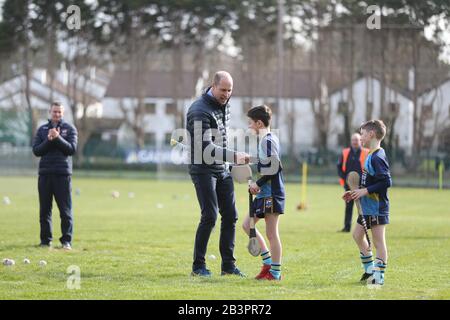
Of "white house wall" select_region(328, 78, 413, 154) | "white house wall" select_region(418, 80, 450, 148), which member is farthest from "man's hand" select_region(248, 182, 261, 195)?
"white house wall" select_region(328, 78, 413, 154)

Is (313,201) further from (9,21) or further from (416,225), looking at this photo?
(9,21)

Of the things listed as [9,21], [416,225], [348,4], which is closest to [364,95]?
[348,4]

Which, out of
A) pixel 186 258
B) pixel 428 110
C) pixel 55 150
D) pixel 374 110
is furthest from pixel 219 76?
pixel 374 110

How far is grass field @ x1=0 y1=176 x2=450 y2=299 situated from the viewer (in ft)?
30.2

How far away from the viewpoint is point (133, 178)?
50094 mm

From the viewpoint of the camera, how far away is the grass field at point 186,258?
30.2ft

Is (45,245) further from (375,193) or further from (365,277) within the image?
(375,193)

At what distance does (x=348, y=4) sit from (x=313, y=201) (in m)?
19.1

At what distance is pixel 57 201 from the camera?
553 inches

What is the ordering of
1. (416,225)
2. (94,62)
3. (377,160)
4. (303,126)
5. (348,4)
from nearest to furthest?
1. (377,160)
2. (416,225)
3. (348,4)
4. (94,62)
5. (303,126)

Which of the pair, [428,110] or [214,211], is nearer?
[214,211]

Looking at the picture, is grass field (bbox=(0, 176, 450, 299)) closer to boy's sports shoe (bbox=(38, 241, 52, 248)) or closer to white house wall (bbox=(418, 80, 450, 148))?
boy's sports shoe (bbox=(38, 241, 52, 248))

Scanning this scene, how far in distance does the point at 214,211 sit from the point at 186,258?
2.42 meters
